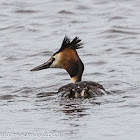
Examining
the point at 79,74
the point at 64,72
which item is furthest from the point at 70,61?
the point at 64,72

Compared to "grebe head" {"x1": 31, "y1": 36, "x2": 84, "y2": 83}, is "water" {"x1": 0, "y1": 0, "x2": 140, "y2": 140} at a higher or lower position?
lower

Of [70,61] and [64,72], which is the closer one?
[70,61]

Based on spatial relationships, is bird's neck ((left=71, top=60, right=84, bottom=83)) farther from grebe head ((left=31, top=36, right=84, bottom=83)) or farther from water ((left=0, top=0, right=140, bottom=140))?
water ((left=0, top=0, right=140, bottom=140))

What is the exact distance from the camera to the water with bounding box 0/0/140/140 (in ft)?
28.3

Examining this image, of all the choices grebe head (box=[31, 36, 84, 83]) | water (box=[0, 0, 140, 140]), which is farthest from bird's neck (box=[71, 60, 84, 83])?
water (box=[0, 0, 140, 140])

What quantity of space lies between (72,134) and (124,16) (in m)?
10.1

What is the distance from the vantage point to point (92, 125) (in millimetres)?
8648

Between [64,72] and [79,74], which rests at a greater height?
[79,74]

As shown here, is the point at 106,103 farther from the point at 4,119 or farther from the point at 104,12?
the point at 104,12

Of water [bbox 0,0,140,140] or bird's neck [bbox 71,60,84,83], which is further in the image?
bird's neck [bbox 71,60,84,83]

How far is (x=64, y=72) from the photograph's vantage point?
43.3 ft

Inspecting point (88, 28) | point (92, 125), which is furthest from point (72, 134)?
point (88, 28)

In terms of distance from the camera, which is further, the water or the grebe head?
the grebe head

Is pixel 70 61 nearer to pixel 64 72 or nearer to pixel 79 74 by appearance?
pixel 79 74
